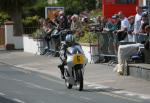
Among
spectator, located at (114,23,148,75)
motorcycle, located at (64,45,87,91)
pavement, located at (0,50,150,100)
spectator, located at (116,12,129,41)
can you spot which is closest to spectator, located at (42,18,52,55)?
pavement, located at (0,50,150,100)

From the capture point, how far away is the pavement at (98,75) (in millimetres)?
16727

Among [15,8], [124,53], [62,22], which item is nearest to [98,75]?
[124,53]

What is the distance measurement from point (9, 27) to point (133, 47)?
1913 centimetres

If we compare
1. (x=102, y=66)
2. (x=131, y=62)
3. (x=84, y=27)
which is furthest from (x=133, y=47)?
(x=84, y=27)

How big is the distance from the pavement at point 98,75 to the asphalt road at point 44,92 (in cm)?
46

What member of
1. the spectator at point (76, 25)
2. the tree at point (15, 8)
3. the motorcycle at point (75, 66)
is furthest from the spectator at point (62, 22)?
Answer: the tree at point (15, 8)

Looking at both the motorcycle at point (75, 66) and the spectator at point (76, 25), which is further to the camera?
the spectator at point (76, 25)

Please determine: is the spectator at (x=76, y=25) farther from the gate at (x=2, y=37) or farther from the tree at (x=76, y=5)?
the tree at (x=76, y=5)

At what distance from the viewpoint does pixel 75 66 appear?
1698cm

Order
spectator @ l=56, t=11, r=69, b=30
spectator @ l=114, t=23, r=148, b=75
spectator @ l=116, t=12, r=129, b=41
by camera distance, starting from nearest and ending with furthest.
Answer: spectator @ l=114, t=23, r=148, b=75 < spectator @ l=116, t=12, r=129, b=41 < spectator @ l=56, t=11, r=69, b=30

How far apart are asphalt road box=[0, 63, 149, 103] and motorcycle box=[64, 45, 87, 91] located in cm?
27

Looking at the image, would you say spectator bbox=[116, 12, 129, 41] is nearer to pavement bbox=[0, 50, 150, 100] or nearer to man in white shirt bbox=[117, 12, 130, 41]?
man in white shirt bbox=[117, 12, 130, 41]

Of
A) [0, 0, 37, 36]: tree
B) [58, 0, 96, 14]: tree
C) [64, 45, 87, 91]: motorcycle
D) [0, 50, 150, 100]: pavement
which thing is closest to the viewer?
[0, 50, 150, 100]: pavement

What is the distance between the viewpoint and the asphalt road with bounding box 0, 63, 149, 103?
593 inches
